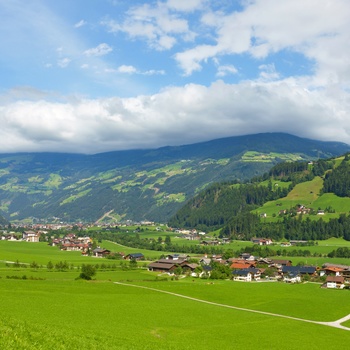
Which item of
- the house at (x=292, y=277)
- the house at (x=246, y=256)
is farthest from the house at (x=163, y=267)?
the house at (x=246, y=256)

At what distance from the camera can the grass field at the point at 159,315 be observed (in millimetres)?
40062

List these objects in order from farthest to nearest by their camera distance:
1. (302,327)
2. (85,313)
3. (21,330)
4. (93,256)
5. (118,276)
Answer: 1. (93,256)
2. (118,276)
3. (302,327)
4. (85,313)
5. (21,330)

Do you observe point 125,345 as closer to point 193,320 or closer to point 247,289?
point 193,320

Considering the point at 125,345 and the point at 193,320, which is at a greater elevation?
the point at 125,345

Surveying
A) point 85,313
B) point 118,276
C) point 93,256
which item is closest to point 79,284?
point 118,276

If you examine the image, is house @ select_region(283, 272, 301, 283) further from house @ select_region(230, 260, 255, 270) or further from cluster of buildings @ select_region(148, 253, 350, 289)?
house @ select_region(230, 260, 255, 270)

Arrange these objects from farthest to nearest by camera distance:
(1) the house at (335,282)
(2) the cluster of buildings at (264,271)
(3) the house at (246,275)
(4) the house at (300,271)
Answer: (4) the house at (300,271)
(2) the cluster of buildings at (264,271)
(3) the house at (246,275)
(1) the house at (335,282)

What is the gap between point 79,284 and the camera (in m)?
96.6

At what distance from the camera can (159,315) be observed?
6662 centimetres

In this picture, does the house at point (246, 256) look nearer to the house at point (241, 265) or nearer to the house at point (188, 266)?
the house at point (241, 265)

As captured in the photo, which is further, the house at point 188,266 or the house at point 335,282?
the house at point 188,266

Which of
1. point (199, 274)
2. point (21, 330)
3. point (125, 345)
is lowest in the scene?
point (199, 274)

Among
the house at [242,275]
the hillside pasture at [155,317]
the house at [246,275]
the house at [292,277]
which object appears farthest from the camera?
the house at [246,275]

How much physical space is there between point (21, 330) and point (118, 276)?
299 ft
